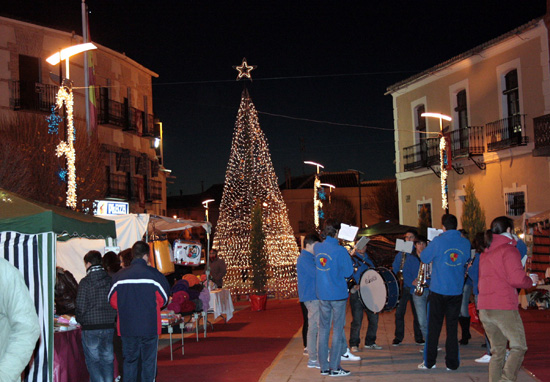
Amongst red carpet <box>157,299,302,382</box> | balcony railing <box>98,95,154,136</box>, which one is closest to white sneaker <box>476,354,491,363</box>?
red carpet <box>157,299,302,382</box>

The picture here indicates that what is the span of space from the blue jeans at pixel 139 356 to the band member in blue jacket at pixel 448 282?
361 cm

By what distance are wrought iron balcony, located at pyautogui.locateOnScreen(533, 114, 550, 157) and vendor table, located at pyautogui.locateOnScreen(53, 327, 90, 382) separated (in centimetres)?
1686

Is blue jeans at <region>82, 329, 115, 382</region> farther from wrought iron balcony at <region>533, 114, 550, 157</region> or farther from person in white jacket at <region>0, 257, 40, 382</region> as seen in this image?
wrought iron balcony at <region>533, 114, 550, 157</region>

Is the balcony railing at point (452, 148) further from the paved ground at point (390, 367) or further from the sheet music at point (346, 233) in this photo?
the sheet music at point (346, 233)

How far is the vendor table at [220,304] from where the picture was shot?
14.0 metres

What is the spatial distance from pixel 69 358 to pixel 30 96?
18.4 m

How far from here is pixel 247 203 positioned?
23.8 m

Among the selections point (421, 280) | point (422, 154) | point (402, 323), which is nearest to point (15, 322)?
point (421, 280)

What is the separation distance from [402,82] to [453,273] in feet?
77.0

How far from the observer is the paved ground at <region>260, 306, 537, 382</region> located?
8.23m

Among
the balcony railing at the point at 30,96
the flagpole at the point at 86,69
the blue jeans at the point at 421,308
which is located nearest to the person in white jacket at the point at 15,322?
the blue jeans at the point at 421,308

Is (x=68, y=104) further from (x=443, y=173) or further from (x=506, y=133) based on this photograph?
(x=506, y=133)

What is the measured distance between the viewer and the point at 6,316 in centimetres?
337

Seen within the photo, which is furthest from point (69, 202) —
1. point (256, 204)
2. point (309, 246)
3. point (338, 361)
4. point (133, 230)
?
point (256, 204)
